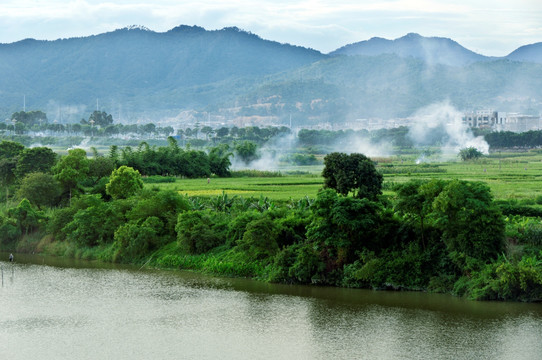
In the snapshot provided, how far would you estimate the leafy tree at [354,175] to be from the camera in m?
34.3

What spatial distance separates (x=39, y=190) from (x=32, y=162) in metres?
6.77

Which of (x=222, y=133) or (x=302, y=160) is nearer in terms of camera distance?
(x=302, y=160)

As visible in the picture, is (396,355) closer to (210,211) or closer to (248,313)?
(248,313)

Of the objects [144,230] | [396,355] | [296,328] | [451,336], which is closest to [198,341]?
[296,328]

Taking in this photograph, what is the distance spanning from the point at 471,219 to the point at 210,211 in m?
14.1

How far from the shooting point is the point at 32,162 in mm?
49156

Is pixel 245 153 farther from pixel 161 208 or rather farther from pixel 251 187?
pixel 161 208

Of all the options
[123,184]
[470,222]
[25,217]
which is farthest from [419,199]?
[25,217]

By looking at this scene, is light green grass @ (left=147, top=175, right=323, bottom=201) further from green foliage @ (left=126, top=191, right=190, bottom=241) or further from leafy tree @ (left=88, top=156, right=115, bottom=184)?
green foliage @ (left=126, top=191, right=190, bottom=241)

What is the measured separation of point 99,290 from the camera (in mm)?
28516

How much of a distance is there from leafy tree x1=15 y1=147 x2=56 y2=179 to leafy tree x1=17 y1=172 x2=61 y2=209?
510 centimetres

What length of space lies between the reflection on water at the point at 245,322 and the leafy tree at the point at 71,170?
50.4 ft

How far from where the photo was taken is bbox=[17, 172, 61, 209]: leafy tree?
1683 inches

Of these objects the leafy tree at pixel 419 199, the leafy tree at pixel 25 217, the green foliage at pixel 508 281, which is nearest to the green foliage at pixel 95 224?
the leafy tree at pixel 25 217
